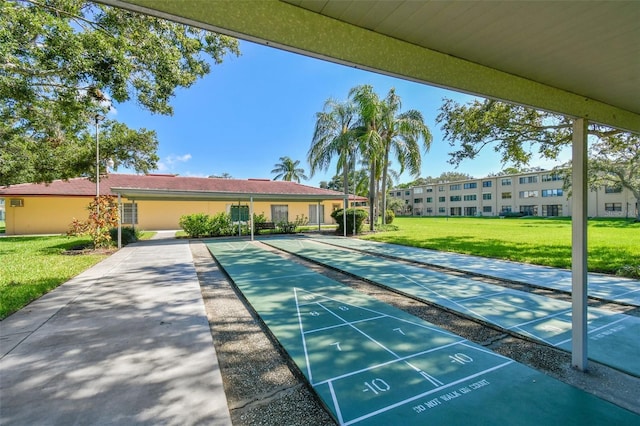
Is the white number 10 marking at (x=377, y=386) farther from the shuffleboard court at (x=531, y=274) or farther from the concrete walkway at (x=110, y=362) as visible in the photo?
the shuffleboard court at (x=531, y=274)

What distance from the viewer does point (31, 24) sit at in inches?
236

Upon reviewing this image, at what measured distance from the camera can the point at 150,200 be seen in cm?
1962

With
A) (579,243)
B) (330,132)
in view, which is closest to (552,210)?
(330,132)

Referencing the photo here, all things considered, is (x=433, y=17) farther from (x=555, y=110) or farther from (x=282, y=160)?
(x=282, y=160)

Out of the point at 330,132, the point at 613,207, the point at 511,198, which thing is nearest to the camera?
the point at 330,132

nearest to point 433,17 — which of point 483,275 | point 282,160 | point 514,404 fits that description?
point 514,404

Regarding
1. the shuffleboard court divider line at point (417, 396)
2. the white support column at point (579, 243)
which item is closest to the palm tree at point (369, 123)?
the white support column at point (579, 243)

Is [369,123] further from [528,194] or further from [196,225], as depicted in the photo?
[528,194]

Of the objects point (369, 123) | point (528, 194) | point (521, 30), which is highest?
point (369, 123)

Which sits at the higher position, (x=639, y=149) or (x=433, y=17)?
(x=639, y=149)

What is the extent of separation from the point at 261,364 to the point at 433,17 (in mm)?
3629

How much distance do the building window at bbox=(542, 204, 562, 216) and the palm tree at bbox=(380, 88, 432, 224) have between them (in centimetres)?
3613

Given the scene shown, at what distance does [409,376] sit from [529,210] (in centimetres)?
5245

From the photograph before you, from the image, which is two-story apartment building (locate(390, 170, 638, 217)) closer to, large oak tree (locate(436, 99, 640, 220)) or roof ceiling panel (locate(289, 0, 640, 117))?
large oak tree (locate(436, 99, 640, 220))
